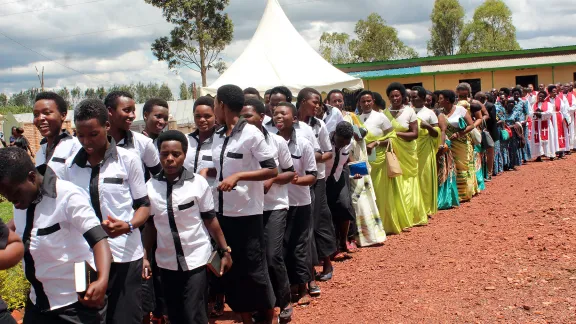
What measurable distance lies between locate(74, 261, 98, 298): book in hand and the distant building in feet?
90.6

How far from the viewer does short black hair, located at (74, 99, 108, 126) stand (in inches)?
135

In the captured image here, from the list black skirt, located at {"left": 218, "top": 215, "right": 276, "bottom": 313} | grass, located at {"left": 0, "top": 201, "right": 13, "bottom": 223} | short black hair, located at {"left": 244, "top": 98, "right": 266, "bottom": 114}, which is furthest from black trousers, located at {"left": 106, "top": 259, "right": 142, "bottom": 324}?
grass, located at {"left": 0, "top": 201, "right": 13, "bottom": 223}

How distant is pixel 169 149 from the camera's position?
3928 millimetres

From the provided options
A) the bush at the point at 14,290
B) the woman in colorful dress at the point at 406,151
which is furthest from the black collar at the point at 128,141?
the woman in colorful dress at the point at 406,151

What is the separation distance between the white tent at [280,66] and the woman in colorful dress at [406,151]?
467cm

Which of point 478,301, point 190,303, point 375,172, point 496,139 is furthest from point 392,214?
point 496,139

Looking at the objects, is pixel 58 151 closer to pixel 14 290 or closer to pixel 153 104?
pixel 153 104

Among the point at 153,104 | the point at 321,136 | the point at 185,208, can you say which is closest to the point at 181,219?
the point at 185,208

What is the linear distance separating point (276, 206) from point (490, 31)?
59.3m

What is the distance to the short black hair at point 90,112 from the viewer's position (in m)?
3.44

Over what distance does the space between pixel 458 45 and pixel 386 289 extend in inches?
2221

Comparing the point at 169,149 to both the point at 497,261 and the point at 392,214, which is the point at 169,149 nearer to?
the point at 497,261

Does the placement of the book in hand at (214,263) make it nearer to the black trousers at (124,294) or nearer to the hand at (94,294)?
the black trousers at (124,294)

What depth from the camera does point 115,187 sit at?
11.5ft
